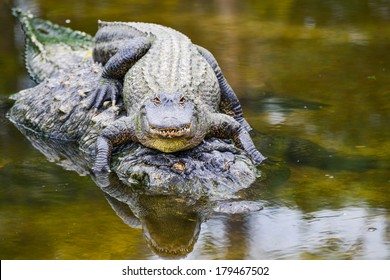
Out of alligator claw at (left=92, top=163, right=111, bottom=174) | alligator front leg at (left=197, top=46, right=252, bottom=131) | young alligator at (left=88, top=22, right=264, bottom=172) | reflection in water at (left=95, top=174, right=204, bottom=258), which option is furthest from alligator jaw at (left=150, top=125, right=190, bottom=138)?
alligator front leg at (left=197, top=46, right=252, bottom=131)

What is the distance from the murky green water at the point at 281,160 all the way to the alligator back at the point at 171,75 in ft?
2.13

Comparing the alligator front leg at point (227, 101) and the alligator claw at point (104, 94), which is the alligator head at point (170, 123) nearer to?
the alligator claw at point (104, 94)

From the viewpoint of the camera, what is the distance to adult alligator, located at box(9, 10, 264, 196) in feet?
19.9

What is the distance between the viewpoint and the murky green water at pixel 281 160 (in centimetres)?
515

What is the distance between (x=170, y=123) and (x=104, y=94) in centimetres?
160

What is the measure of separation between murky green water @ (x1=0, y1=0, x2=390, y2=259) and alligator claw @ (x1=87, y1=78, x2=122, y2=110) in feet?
2.21

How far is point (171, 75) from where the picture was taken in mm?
6910

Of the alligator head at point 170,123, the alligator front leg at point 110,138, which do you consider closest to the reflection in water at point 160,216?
the alligator front leg at point 110,138

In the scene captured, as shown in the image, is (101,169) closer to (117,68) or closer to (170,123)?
(170,123)

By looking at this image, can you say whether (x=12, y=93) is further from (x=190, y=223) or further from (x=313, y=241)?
(x=313, y=241)

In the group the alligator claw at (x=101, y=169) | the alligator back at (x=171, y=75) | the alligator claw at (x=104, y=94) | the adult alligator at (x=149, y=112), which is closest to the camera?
the adult alligator at (x=149, y=112)

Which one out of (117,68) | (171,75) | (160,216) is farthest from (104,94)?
(160,216)

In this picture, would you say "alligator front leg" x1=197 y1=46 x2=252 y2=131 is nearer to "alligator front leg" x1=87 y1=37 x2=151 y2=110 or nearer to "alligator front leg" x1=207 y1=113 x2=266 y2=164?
"alligator front leg" x1=87 y1=37 x2=151 y2=110
